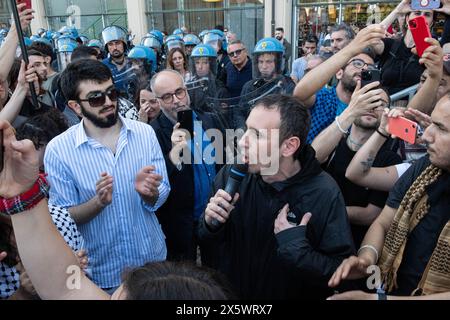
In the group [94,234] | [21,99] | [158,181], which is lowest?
[94,234]

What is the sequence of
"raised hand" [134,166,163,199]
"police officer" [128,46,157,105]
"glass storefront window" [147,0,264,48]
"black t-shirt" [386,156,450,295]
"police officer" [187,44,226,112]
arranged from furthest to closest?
"glass storefront window" [147,0,264,48] → "police officer" [128,46,157,105] → "police officer" [187,44,226,112] → "raised hand" [134,166,163,199] → "black t-shirt" [386,156,450,295]

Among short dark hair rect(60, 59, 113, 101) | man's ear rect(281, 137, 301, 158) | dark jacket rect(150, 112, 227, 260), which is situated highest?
short dark hair rect(60, 59, 113, 101)

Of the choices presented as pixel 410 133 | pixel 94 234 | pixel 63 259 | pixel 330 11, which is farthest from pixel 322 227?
pixel 330 11

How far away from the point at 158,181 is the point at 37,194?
3.04 feet

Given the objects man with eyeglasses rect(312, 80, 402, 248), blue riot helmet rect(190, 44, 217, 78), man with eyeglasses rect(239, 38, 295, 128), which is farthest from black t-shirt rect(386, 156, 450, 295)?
blue riot helmet rect(190, 44, 217, 78)

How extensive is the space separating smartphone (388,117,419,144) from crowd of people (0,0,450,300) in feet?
0.12

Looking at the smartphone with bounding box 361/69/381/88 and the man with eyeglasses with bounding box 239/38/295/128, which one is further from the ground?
the smartphone with bounding box 361/69/381/88

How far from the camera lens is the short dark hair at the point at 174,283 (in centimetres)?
98

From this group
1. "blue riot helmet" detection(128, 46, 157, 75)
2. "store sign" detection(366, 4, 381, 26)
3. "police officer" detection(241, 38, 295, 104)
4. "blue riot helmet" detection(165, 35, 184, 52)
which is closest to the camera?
"police officer" detection(241, 38, 295, 104)

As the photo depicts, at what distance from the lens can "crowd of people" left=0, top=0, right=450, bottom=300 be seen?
117cm

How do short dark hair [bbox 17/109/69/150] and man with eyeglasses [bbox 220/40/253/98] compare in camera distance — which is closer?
short dark hair [bbox 17/109/69/150]

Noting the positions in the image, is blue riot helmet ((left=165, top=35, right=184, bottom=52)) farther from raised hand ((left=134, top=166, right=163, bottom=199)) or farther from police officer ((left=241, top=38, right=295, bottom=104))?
raised hand ((left=134, top=166, right=163, bottom=199))
